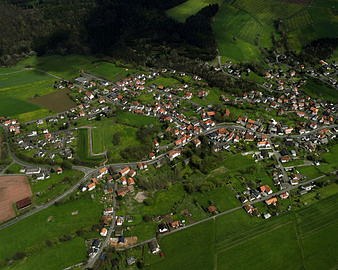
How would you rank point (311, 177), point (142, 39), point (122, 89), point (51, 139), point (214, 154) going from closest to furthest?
point (311, 177) → point (214, 154) → point (51, 139) → point (122, 89) → point (142, 39)

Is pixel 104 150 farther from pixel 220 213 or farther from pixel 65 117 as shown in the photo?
pixel 220 213

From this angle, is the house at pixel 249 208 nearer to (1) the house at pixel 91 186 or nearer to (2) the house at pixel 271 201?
(2) the house at pixel 271 201

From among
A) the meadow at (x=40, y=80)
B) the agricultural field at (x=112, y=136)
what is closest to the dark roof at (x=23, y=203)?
the agricultural field at (x=112, y=136)

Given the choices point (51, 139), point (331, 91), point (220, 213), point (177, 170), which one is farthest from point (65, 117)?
point (331, 91)

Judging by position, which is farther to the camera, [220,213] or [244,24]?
[244,24]

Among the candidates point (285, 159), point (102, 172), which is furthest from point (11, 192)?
point (285, 159)

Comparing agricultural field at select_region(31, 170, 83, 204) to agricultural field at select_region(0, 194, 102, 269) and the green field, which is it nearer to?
agricultural field at select_region(0, 194, 102, 269)

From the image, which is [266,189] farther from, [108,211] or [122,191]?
[108,211]
